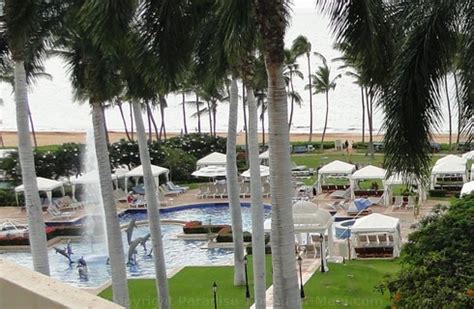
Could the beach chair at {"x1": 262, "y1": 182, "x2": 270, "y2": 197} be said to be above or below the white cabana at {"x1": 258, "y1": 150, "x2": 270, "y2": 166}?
below

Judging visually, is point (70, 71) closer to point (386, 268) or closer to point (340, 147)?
point (386, 268)

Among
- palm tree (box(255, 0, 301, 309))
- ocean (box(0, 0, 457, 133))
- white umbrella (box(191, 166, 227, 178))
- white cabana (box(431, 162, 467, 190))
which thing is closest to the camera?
palm tree (box(255, 0, 301, 309))

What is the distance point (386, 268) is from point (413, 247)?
29.3 ft

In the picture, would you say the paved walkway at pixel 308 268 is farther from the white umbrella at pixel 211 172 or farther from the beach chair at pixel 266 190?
the white umbrella at pixel 211 172

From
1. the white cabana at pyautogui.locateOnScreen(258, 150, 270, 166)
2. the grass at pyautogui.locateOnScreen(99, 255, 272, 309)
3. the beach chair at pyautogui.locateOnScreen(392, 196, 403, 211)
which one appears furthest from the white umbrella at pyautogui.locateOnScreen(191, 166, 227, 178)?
the grass at pyautogui.locateOnScreen(99, 255, 272, 309)

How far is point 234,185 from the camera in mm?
19906

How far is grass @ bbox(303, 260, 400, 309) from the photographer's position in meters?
18.2

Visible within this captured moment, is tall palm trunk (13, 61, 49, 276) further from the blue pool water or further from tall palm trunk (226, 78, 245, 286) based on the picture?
the blue pool water

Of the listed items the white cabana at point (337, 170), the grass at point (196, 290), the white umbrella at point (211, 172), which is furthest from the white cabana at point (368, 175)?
the grass at point (196, 290)

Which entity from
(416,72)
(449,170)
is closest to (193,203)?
→ (449,170)

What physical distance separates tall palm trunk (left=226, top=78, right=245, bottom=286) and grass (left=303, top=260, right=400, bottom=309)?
6.22 ft

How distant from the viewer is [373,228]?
23859 millimetres

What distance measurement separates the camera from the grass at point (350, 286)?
59.7ft

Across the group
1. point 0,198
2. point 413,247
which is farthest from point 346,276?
point 0,198
